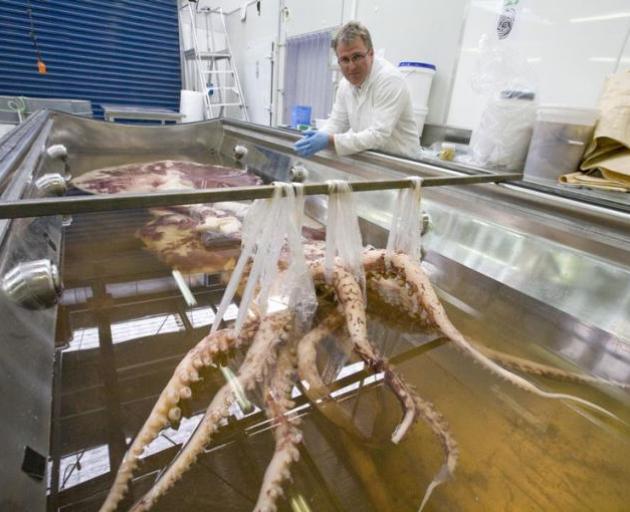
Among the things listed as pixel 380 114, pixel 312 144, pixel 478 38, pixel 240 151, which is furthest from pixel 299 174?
pixel 478 38

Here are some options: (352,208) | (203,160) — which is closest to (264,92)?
(203,160)

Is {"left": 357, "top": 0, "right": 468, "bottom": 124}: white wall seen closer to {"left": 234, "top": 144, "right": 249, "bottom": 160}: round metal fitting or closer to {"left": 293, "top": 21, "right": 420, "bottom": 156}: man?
{"left": 293, "top": 21, "right": 420, "bottom": 156}: man

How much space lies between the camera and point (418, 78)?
3.58 m

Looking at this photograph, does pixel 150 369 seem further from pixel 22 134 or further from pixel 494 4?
pixel 494 4

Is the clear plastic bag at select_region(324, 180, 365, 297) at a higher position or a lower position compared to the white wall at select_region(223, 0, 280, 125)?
lower

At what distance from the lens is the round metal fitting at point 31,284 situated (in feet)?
2.55

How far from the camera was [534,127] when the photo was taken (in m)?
1.63

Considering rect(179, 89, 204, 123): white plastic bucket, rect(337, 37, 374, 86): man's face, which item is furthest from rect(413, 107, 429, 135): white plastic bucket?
rect(179, 89, 204, 123): white plastic bucket

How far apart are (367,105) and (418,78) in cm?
115

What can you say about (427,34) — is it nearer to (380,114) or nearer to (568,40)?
(568,40)

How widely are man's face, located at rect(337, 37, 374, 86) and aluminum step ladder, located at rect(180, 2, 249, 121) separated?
5.26m

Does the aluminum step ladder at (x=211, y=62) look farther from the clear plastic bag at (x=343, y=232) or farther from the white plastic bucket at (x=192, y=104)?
the clear plastic bag at (x=343, y=232)

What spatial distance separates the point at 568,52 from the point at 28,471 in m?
3.74

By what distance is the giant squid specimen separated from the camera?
694 mm
